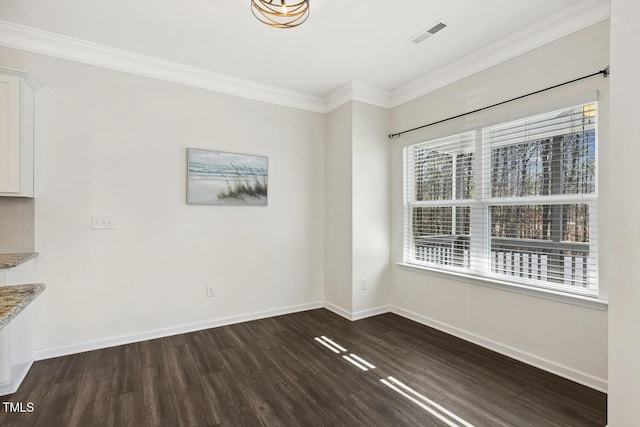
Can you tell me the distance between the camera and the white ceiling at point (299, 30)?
228 centimetres

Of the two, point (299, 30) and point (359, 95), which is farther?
point (359, 95)

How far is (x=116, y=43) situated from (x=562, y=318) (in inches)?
170

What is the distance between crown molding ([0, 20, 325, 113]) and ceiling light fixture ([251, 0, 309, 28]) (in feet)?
3.87

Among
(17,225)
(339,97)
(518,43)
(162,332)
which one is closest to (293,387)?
(162,332)

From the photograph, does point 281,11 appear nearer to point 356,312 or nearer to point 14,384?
point 356,312

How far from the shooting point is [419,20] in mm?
2451

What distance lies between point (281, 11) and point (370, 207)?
7.34 feet

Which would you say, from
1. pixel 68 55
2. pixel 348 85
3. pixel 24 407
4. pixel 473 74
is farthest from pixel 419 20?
pixel 24 407

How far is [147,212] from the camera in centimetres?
304

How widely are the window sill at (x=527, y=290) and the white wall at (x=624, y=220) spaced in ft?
2.17

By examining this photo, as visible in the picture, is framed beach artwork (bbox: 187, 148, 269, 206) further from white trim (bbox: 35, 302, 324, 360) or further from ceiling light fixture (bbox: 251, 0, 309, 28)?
ceiling light fixture (bbox: 251, 0, 309, 28)

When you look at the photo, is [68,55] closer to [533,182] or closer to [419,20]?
[419,20]

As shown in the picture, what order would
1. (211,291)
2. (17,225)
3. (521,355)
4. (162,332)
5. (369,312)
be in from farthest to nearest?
(369,312) < (211,291) < (162,332) < (521,355) < (17,225)

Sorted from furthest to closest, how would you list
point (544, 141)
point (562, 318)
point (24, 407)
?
point (544, 141)
point (562, 318)
point (24, 407)
